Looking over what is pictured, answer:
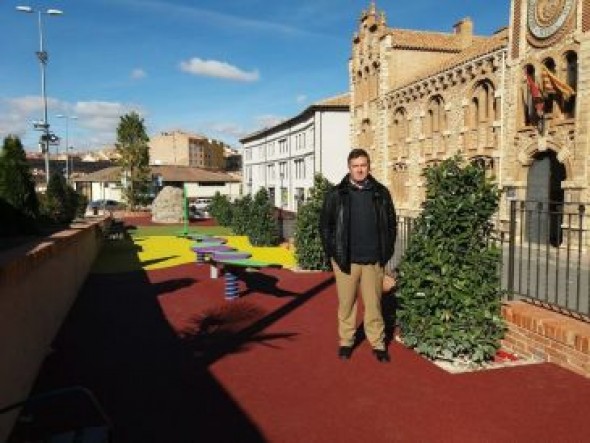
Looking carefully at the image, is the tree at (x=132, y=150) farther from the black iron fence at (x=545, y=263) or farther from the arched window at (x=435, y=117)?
the black iron fence at (x=545, y=263)

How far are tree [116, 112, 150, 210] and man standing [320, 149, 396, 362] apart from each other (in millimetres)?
46340

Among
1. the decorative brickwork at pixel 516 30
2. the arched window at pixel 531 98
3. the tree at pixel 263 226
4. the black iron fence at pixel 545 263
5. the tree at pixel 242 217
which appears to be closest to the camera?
the black iron fence at pixel 545 263

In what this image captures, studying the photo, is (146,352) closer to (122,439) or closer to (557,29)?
(122,439)

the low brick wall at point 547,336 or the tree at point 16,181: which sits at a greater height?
the tree at point 16,181

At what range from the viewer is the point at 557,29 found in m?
19.2

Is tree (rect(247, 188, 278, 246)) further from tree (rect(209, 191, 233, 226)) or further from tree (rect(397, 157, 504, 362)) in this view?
tree (rect(397, 157, 504, 362))

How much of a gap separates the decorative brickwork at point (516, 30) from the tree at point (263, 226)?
38.3ft

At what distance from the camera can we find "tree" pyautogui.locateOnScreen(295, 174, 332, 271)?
1256 centimetres

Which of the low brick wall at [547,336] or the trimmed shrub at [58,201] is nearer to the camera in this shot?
the low brick wall at [547,336]

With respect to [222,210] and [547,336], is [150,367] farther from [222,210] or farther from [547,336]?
[222,210]

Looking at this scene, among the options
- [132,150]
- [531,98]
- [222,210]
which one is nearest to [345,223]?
[531,98]

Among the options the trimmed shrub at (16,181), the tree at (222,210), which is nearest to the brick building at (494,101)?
the tree at (222,210)

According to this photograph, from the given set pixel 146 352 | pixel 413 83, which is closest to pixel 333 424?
pixel 146 352

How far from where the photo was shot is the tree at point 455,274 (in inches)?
Answer: 226
